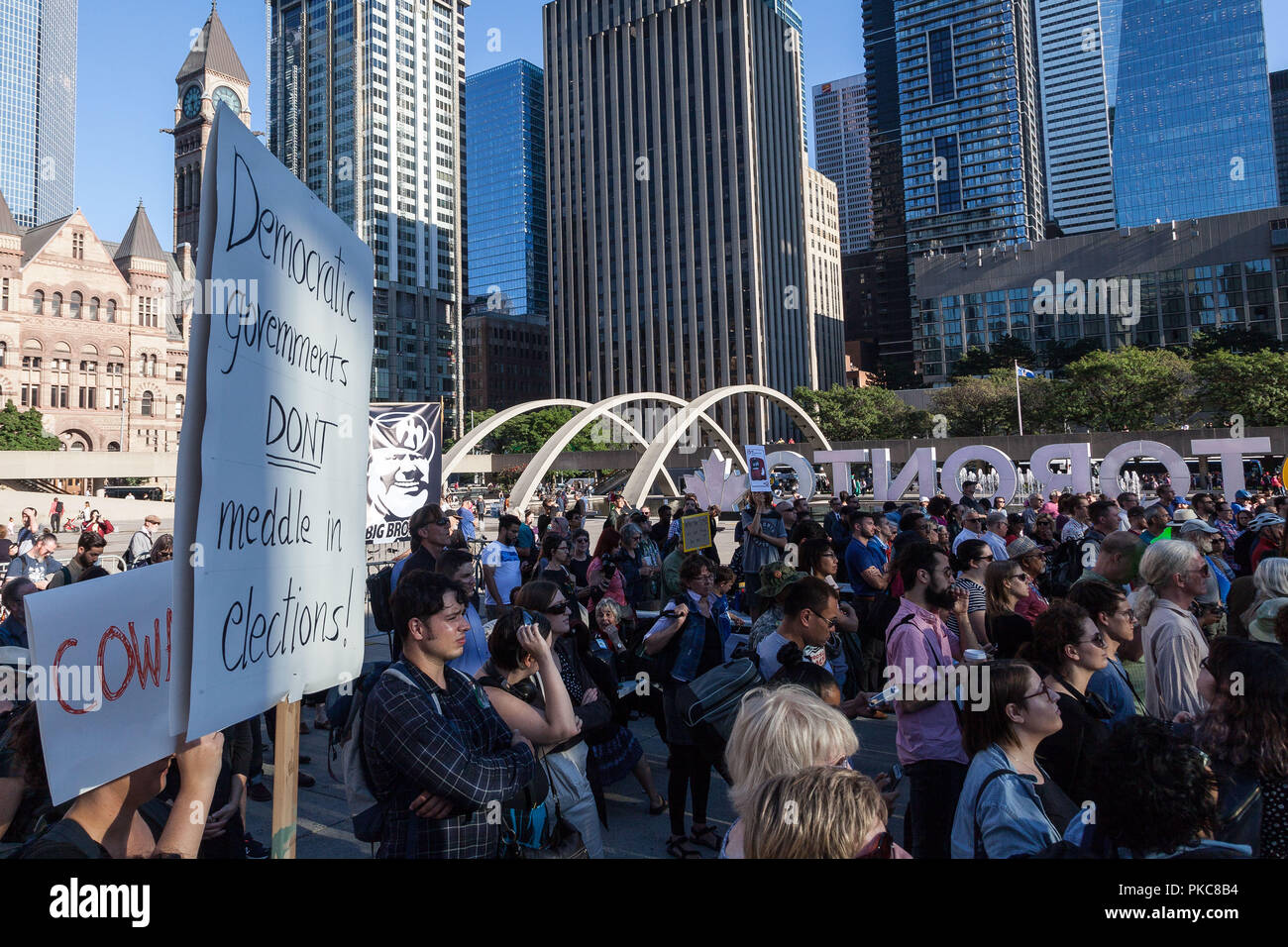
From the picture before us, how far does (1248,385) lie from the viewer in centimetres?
5009

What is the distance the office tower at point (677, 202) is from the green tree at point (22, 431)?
232 feet

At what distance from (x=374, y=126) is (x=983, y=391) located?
329ft

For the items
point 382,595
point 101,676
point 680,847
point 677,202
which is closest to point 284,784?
point 101,676


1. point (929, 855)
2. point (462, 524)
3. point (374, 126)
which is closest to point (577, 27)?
point (374, 126)

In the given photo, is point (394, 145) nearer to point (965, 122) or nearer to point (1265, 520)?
point (965, 122)

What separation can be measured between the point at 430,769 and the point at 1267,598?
16.4ft

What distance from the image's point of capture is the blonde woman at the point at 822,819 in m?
2.15

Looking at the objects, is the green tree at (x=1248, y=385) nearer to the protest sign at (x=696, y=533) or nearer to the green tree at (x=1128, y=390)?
the green tree at (x=1128, y=390)

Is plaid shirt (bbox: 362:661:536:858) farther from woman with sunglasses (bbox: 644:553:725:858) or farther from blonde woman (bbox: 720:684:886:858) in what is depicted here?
woman with sunglasses (bbox: 644:553:725:858)

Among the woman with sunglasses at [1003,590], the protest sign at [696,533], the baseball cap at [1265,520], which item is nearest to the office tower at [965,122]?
the baseball cap at [1265,520]

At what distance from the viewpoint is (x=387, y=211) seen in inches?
4958

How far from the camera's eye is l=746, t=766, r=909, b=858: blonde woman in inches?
84.7

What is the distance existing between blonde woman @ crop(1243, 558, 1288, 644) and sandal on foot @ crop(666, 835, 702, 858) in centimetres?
355

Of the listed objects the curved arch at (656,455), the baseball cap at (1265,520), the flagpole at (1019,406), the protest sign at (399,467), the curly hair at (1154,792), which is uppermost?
the flagpole at (1019,406)
